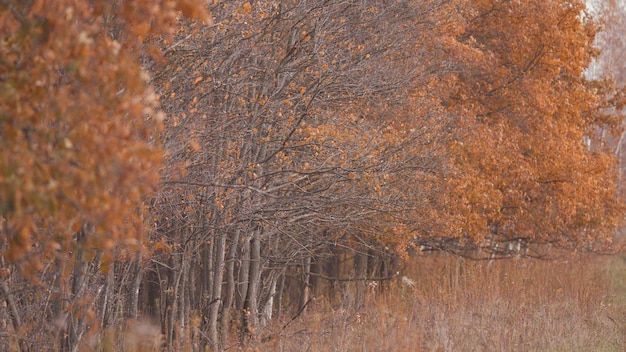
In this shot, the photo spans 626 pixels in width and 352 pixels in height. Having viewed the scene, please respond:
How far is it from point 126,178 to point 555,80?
15.8 metres

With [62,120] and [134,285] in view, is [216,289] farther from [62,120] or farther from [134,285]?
[62,120]

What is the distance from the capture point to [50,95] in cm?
354

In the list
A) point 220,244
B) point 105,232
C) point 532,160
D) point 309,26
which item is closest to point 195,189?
point 220,244

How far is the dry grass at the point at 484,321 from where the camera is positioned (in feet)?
29.3

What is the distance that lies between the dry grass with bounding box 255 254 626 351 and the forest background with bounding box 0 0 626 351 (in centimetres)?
5

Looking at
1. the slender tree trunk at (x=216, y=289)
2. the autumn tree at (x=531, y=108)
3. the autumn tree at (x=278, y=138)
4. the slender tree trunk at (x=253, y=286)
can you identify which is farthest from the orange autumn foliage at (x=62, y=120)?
the autumn tree at (x=531, y=108)

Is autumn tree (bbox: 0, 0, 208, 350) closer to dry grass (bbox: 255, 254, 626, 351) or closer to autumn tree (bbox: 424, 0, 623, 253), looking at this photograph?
dry grass (bbox: 255, 254, 626, 351)

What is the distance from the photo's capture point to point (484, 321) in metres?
10.3

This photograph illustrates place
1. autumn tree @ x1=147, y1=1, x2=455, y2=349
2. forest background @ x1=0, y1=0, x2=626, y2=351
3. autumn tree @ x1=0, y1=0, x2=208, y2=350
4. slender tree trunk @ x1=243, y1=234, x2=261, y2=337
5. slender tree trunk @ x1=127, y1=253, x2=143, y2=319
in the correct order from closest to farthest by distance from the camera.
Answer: autumn tree @ x1=0, y1=0, x2=208, y2=350 < forest background @ x1=0, y1=0, x2=626, y2=351 < autumn tree @ x1=147, y1=1, x2=455, y2=349 < slender tree trunk @ x1=127, y1=253, x2=143, y2=319 < slender tree trunk @ x1=243, y1=234, x2=261, y2=337

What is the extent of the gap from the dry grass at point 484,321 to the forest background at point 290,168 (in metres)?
0.05

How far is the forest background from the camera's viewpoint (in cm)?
352

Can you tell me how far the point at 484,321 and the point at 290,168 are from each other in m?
3.01

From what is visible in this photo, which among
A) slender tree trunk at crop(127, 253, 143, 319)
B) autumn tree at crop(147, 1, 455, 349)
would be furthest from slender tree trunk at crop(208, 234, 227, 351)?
slender tree trunk at crop(127, 253, 143, 319)

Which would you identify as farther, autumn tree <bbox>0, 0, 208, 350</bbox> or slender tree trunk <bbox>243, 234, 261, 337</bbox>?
slender tree trunk <bbox>243, 234, 261, 337</bbox>
